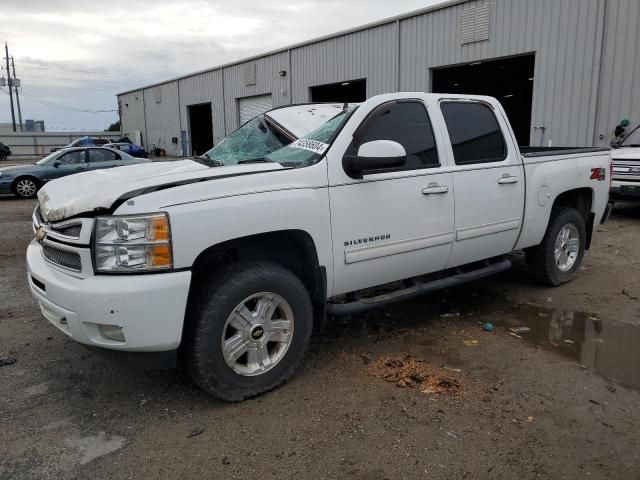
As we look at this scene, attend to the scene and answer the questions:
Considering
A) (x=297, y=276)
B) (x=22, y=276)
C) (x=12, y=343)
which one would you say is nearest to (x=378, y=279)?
(x=297, y=276)

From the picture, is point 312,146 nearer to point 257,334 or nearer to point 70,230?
point 257,334

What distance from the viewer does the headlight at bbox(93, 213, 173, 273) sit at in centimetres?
290

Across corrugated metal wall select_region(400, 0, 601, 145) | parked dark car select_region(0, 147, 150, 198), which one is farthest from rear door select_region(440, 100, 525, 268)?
parked dark car select_region(0, 147, 150, 198)

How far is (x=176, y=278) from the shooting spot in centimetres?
296

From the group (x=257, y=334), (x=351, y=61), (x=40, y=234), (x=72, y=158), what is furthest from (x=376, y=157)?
(x=351, y=61)

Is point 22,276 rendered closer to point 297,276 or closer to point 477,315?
point 297,276

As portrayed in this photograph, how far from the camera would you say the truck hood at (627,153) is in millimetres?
10047

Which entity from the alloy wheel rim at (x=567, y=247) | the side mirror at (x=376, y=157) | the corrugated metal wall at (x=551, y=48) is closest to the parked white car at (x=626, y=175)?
the corrugated metal wall at (x=551, y=48)

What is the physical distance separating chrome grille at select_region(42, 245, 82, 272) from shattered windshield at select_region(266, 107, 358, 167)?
1460 mm

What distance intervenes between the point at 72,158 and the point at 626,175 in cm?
1426

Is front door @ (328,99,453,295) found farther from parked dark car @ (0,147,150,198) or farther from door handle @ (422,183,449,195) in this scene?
parked dark car @ (0,147,150,198)

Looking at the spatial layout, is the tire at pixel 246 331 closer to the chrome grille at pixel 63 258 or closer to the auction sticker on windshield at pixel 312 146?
the chrome grille at pixel 63 258

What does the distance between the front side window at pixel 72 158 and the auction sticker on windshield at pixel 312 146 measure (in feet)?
44.3

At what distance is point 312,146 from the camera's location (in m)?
3.87
